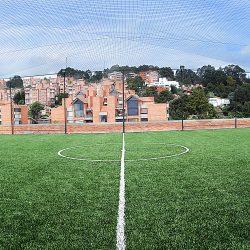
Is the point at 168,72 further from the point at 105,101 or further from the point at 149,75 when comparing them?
the point at 105,101

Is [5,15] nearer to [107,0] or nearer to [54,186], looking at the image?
[107,0]

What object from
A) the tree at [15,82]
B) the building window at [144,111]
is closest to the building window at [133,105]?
the building window at [144,111]

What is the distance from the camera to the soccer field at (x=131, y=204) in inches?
125

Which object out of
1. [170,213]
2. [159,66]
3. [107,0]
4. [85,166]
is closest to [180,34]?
[107,0]

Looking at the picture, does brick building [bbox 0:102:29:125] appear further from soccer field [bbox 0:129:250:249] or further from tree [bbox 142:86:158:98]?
soccer field [bbox 0:129:250:249]

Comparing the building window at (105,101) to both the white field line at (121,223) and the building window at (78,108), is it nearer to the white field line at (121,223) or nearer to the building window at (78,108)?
the building window at (78,108)

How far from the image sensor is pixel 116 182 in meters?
5.74

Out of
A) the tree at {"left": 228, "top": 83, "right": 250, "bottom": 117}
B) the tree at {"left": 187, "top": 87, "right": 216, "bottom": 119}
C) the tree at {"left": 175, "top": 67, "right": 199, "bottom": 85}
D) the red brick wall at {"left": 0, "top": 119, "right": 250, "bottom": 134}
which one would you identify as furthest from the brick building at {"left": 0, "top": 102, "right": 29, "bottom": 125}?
the tree at {"left": 228, "top": 83, "right": 250, "bottom": 117}

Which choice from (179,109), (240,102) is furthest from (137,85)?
(240,102)

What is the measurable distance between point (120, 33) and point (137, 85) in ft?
40.6

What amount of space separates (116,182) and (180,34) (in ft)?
34.8

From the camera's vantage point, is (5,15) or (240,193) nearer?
(240,193)

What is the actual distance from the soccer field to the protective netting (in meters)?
4.41

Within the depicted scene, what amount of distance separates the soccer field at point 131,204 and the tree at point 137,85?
18.1 meters
